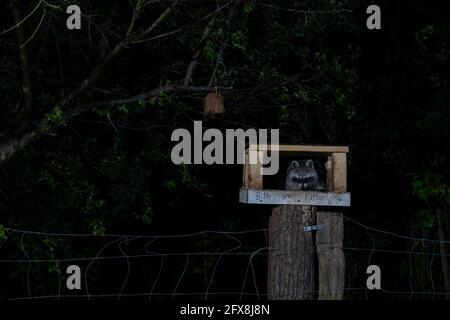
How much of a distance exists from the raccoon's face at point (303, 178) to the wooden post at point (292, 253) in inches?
13.9

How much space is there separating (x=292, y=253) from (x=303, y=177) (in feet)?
2.06

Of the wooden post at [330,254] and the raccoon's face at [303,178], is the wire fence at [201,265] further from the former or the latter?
the wooden post at [330,254]

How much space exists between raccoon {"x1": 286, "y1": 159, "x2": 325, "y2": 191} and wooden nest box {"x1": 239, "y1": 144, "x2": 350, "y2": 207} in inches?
3.8

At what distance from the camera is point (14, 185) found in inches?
331

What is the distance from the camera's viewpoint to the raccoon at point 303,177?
571 centimetres

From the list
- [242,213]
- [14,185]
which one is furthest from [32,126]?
[242,213]

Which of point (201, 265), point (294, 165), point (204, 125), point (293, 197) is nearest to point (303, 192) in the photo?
point (293, 197)

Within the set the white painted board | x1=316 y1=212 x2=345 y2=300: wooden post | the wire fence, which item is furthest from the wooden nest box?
the wire fence

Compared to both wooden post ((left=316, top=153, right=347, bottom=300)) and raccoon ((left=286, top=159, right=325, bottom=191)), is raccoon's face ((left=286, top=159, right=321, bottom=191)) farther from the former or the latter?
wooden post ((left=316, top=153, right=347, bottom=300))

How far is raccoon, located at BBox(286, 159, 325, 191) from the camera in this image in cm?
571

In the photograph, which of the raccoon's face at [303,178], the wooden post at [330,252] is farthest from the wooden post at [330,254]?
the raccoon's face at [303,178]

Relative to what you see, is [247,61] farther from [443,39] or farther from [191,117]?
[443,39]

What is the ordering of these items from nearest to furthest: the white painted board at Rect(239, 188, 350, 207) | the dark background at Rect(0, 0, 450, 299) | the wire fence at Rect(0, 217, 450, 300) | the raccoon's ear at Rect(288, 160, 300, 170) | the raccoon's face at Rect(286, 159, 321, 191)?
the white painted board at Rect(239, 188, 350, 207), the raccoon's face at Rect(286, 159, 321, 191), the raccoon's ear at Rect(288, 160, 300, 170), the dark background at Rect(0, 0, 450, 299), the wire fence at Rect(0, 217, 450, 300)
